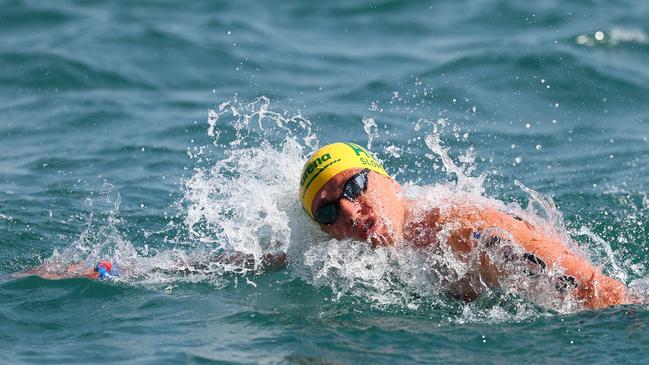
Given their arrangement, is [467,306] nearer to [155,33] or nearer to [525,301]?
[525,301]

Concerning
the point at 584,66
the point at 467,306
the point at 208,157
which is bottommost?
the point at 467,306

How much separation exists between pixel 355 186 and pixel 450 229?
74 cm

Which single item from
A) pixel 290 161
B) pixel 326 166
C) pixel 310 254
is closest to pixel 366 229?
pixel 326 166

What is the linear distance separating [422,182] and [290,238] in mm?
3628

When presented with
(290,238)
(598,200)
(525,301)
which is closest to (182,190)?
(290,238)

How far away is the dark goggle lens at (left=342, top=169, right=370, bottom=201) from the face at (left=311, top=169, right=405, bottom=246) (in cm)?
2

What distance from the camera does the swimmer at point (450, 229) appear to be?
22.0ft

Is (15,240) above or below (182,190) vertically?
below

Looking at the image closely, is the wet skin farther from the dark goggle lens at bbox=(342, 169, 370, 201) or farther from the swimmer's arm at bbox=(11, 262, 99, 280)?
the swimmer's arm at bbox=(11, 262, 99, 280)

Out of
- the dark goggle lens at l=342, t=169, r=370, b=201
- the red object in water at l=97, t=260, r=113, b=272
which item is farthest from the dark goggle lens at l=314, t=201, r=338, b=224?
the red object in water at l=97, t=260, r=113, b=272

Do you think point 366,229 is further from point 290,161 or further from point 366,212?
point 290,161

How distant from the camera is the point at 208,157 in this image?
12352 mm

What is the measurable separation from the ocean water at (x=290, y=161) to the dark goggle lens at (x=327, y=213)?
0.31 metres

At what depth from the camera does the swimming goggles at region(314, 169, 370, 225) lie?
713 centimetres
